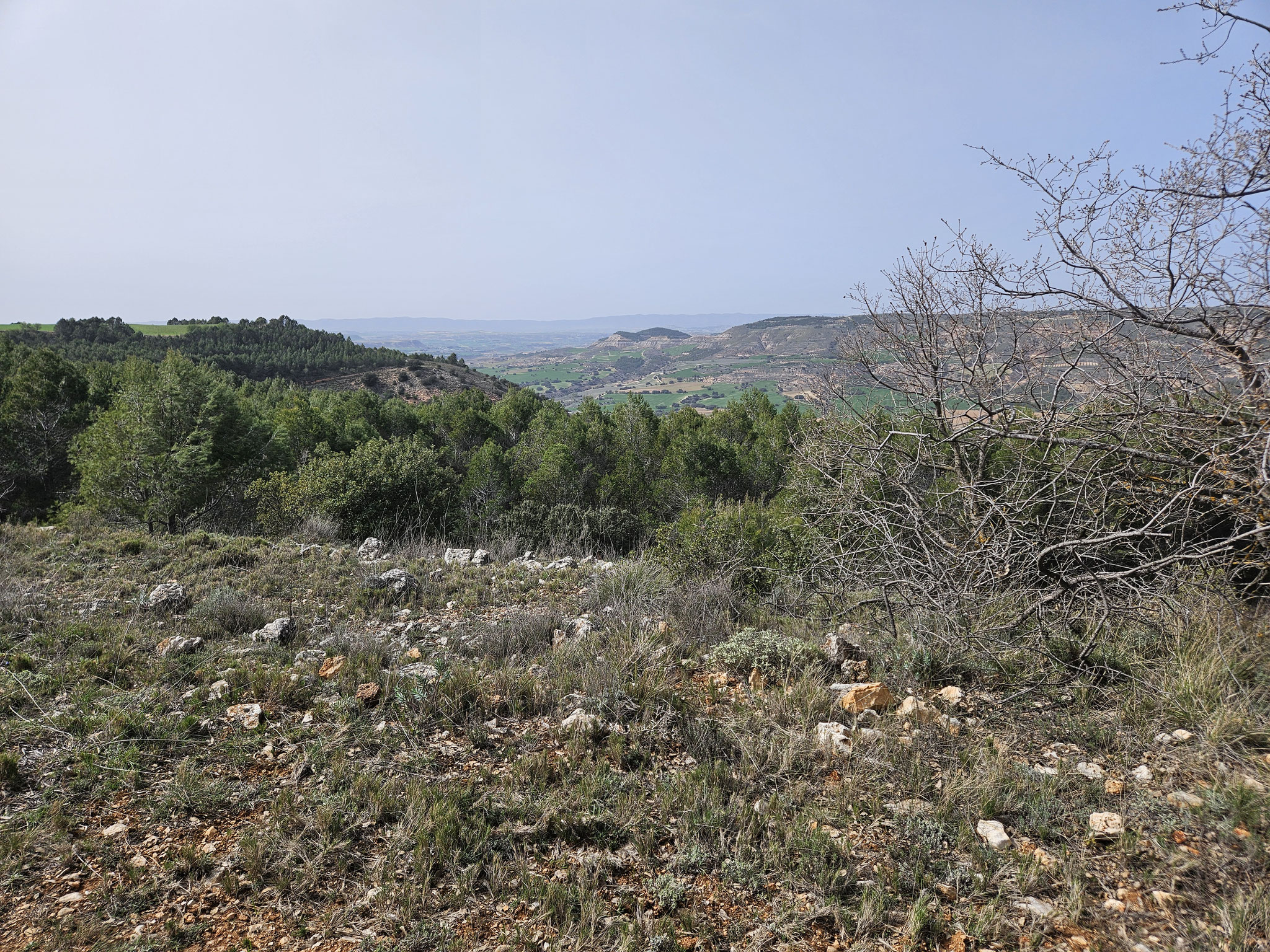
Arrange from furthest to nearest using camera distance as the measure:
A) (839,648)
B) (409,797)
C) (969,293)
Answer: (969,293) < (839,648) < (409,797)

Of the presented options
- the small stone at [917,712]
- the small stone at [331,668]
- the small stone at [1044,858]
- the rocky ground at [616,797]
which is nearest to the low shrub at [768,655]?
the rocky ground at [616,797]

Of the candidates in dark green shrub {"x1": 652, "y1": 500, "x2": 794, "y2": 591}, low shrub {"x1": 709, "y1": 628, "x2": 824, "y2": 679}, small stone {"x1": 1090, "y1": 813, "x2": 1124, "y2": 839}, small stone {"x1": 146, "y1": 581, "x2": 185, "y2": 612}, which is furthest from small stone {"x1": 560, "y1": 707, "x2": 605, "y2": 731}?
small stone {"x1": 146, "y1": 581, "x2": 185, "y2": 612}

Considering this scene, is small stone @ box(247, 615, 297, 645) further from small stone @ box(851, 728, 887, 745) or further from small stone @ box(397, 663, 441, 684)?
small stone @ box(851, 728, 887, 745)

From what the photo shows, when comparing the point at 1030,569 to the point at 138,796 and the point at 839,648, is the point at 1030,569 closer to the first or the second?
the point at 839,648

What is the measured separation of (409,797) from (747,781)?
1862 millimetres

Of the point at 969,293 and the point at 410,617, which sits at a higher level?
the point at 969,293

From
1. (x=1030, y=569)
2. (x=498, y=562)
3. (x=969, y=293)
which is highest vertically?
(x=969, y=293)

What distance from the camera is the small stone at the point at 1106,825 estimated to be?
2.58m

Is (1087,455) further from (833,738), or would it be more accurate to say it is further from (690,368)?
(690,368)

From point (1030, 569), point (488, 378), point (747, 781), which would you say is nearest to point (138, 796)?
point (747, 781)

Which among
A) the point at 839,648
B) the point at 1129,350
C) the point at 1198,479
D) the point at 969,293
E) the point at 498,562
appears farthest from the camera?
the point at 498,562

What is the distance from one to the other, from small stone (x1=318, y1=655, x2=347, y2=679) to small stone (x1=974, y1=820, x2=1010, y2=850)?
4.34 meters

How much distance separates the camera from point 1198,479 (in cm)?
316

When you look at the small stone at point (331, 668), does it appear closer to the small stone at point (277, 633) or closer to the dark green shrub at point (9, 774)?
the small stone at point (277, 633)
